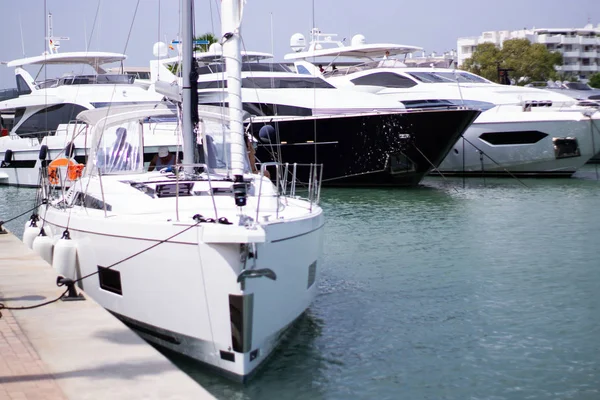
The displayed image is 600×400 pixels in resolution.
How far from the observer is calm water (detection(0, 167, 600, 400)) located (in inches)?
356

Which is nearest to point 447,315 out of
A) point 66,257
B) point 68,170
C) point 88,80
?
point 66,257

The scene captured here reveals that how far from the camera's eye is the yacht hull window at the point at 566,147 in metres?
33.4

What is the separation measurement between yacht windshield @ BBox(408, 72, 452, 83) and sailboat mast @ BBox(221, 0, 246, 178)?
2552 cm

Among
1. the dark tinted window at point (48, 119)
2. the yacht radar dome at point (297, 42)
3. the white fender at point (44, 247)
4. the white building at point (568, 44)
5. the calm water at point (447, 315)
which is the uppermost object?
the white building at point (568, 44)

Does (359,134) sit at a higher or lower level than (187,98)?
lower

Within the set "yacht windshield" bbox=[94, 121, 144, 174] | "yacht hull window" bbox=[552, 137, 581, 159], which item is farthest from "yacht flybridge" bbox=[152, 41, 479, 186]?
"yacht windshield" bbox=[94, 121, 144, 174]

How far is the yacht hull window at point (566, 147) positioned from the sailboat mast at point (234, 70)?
25.6 metres

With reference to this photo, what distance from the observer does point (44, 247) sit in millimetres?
12477

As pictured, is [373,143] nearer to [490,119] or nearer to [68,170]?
[490,119]

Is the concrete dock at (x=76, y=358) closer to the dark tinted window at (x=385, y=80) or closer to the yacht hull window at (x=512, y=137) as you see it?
the dark tinted window at (x=385, y=80)

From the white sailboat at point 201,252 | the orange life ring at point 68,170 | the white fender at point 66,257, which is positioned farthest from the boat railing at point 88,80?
the white fender at point 66,257

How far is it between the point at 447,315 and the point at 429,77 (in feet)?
80.2

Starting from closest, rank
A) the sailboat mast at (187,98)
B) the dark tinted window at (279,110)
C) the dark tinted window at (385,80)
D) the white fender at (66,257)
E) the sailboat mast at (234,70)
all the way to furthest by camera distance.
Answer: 1. the sailboat mast at (234,70)
2. the white fender at (66,257)
3. the sailboat mast at (187,98)
4. the dark tinted window at (279,110)
5. the dark tinted window at (385,80)

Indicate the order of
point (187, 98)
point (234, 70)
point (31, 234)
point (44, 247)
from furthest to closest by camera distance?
point (31, 234)
point (44, 247)
point (187, 98)
point (234, 70)
